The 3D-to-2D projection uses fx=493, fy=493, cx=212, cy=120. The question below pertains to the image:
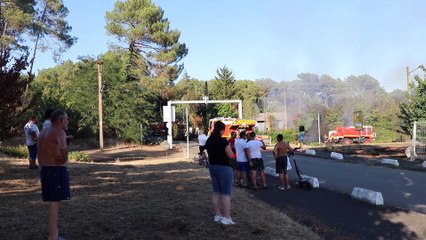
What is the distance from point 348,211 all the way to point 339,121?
7413 cm

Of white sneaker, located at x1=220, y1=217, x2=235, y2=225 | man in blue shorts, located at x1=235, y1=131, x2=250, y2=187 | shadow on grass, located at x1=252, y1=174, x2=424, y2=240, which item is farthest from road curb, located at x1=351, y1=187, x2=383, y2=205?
white sneaker, located at x1=220, y1=217, x2=235, y2=225

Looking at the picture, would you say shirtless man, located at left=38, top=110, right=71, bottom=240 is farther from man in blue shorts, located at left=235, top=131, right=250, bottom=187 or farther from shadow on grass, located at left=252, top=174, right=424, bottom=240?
man in blue shorts, located at left=235, top=131, right=250, bottom=187

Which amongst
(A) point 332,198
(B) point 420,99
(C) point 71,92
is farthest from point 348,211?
(C) point 71,92

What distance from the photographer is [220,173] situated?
7.83 meters

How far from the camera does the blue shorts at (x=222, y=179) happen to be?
7758mm

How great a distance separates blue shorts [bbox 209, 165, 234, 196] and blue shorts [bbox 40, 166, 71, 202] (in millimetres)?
2502

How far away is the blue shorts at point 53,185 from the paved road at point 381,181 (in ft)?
25.4

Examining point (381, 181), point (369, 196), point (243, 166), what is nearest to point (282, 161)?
Result: point (243, 166)

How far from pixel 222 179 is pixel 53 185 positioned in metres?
2.70

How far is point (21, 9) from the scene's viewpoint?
153ft

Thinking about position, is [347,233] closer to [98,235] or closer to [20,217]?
[98,235]

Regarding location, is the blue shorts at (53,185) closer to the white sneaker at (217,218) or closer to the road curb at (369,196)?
the white sneaker at (217,218)

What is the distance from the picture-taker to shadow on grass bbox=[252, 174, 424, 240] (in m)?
8.40

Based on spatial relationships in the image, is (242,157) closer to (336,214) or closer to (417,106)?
(336,214)
